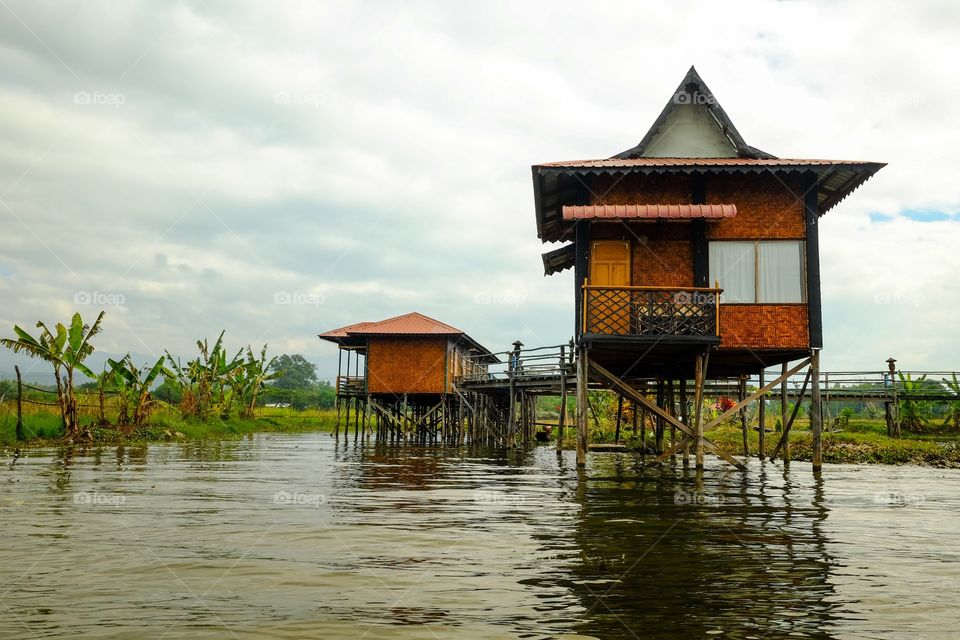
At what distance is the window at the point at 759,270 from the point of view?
52.1 ft

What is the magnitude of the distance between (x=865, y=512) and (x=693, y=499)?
2295 mm

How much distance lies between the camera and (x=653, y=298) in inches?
602

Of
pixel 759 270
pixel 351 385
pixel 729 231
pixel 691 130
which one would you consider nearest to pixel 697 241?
pixel 729 231

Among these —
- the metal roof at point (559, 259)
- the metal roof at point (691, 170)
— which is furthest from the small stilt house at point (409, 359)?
the metal roof at point (691, 170)

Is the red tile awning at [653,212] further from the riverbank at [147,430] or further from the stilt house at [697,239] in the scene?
the riverbank at [147,430]

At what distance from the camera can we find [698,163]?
52.0 feet

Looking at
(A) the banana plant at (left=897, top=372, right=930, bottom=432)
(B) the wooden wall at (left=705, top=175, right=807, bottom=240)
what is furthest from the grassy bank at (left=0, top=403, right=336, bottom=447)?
(A) the banana plant at (left=897, top=372, right=930, bottom=432)

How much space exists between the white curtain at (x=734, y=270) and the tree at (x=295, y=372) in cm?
11425

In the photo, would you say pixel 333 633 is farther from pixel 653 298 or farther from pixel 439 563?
pixel 653 298

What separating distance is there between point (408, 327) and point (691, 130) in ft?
65.5

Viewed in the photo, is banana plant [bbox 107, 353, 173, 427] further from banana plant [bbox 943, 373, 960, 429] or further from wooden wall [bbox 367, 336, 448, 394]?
banana plant [bbox 943, 373, 960, 429]

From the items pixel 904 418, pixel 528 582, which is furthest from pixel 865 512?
pixel 904 418

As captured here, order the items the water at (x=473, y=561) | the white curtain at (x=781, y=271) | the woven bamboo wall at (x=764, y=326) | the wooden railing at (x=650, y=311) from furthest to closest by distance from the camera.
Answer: the white curtain at (x=781, y=271) → the woven bamboo wall at (x=764, y=326) → the wooden railing at (x=650, y=311) → the water at (x=473, y=561)

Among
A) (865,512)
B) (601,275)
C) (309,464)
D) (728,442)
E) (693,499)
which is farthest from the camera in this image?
(728,442)
